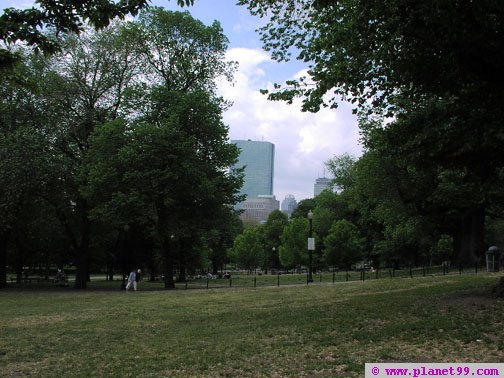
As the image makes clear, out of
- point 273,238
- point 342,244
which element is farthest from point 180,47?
point 273,238

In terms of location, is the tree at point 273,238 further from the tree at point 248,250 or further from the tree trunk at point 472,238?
the tree trunk at point 472,238

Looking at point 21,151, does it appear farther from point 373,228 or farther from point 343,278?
point 373,228

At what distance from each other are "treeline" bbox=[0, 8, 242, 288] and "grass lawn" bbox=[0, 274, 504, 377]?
616 inches

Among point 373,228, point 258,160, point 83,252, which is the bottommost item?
point 83,252

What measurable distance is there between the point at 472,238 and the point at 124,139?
25.8m

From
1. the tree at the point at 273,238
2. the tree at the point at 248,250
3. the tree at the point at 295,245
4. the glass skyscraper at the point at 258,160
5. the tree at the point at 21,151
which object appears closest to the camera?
the tree at the point at 21,151

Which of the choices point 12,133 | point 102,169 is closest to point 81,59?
point 12,133

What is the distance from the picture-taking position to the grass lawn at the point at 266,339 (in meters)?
7.89

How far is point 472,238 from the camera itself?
35.5 m

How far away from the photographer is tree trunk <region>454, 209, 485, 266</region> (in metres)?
34.7

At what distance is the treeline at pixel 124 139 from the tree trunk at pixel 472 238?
17.0m

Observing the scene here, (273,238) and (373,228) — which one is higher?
(373,228)

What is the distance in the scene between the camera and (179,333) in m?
11.5

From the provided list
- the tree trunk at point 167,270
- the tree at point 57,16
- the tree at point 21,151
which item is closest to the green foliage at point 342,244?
the tree trunk at point 167,270
